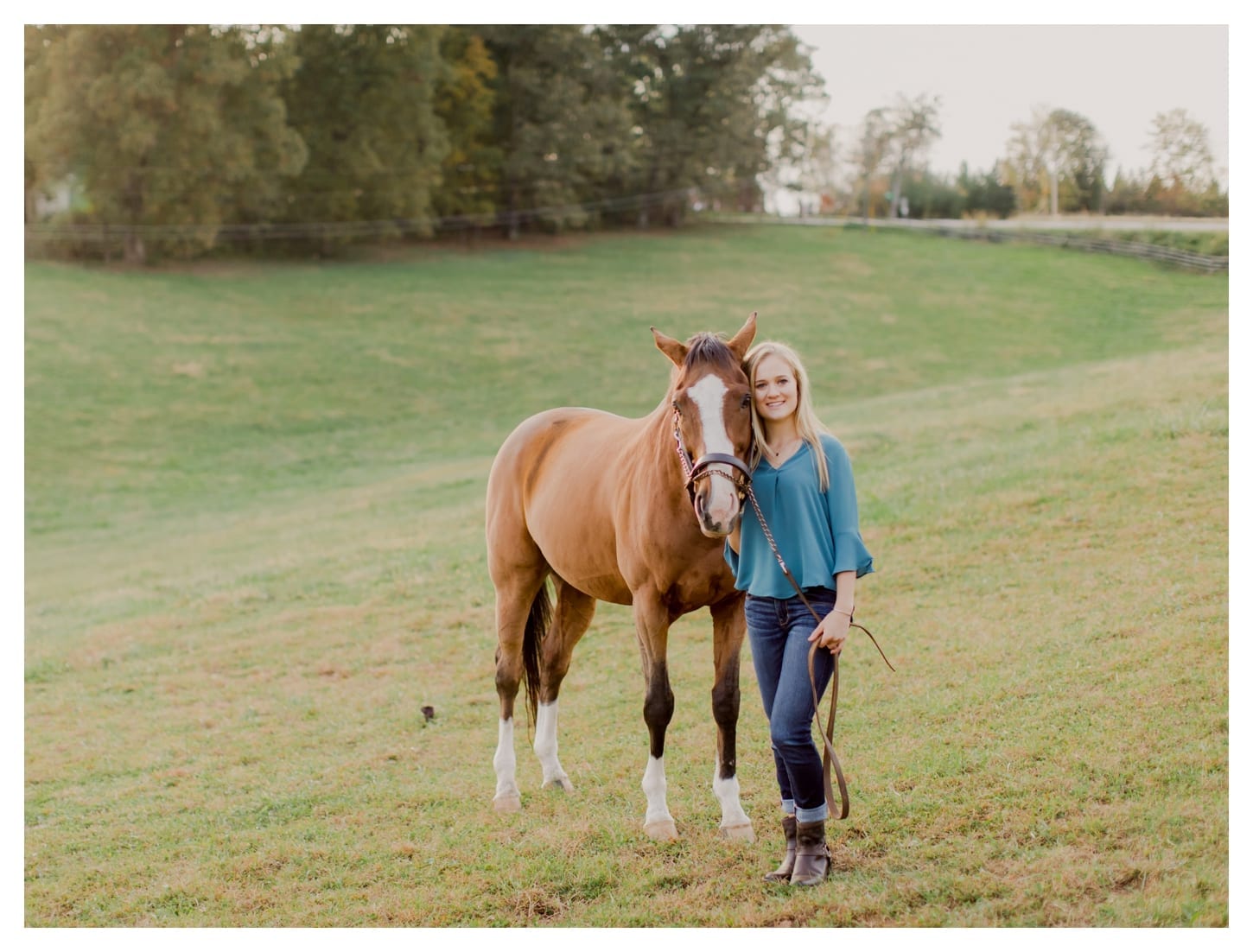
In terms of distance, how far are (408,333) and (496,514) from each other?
999 inches

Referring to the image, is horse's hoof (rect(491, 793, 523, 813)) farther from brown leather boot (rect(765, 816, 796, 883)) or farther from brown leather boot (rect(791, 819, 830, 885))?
brown leather boot (rect(791, 819, 830, 885))

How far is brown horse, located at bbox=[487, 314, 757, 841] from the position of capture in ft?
13.0

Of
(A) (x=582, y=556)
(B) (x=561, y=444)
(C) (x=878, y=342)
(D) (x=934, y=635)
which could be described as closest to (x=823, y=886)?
(A) (x=582, y=556)

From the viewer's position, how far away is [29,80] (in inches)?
1137

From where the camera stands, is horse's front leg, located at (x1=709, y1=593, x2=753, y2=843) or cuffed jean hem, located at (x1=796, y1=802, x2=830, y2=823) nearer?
cuffed jean hem, located at (x1=796, y1=802, x2=830, y2=823)

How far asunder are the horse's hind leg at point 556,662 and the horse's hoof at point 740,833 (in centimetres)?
125

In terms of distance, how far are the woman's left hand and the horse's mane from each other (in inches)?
38.7

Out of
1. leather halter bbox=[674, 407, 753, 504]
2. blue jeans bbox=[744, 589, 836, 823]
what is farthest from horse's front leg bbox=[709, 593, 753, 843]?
leather halter bbox=[674, 407, 753, 504]

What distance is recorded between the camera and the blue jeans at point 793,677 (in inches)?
→ 155

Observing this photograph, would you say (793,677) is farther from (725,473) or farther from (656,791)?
(656,791)

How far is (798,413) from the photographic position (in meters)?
4.06

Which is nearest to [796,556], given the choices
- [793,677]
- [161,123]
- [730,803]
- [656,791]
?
[793,677]

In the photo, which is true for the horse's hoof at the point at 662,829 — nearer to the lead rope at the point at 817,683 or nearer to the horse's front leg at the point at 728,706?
the horse's front leg at the point at 728,706

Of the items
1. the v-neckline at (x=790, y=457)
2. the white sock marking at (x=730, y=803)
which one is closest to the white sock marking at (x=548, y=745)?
the white sock marking at (x=730, y=803)
